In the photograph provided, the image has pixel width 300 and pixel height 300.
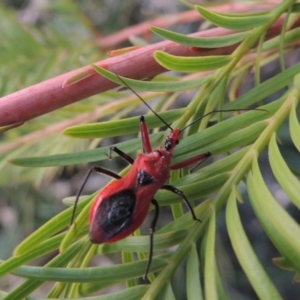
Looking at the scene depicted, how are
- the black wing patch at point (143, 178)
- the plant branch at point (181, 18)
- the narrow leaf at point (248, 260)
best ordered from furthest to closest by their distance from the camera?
1. the plant branch at point (181, 18)
2. the black wing patch at point (143, 178)
3. the narrow leaf at point (248, 260)

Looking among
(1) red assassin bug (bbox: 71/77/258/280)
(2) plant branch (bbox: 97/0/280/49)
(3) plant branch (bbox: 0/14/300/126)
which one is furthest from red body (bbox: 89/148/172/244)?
(2) plant branch (bbox: 97/0/280/49)

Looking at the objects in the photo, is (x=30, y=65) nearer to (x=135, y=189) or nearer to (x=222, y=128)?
(x=135, y=189)

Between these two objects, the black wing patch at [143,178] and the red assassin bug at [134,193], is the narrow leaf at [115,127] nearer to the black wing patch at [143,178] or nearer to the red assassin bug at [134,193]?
the red assassin bug at [134,193]

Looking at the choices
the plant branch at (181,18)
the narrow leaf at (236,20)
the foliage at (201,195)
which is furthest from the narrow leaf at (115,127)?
the plant branch at (181,18)

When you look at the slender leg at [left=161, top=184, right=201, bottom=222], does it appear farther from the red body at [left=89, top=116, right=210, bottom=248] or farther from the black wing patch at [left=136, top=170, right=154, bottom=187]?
the black wing patch at [left=136, top=170, right=154, bottom=187]

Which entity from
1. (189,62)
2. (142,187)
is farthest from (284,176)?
(142,187)

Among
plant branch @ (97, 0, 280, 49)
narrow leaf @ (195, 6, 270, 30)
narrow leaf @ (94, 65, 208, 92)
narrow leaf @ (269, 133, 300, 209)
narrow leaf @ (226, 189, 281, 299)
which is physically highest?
plant branch @ (97, 0, 280, 49)

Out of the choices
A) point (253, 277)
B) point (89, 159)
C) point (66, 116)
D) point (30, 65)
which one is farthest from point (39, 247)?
point (30, 65)

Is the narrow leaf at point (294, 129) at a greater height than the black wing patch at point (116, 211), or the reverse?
the black wing patch at point (116, 211)

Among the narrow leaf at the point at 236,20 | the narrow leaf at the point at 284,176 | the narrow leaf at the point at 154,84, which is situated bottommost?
the narrow leaf at the point at 284,176
